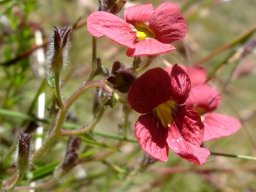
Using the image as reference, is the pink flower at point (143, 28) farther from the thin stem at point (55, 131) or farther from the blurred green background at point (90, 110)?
the thin stem at point (55, 131)

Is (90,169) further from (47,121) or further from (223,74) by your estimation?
(223,74)

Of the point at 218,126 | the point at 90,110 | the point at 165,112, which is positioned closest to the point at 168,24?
the point at 165,112

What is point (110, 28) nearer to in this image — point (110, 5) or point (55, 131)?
point (110, 5)

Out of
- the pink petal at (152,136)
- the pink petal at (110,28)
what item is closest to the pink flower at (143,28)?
the pink petal at (110,28)

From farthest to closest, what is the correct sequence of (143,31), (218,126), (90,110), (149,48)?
(90,110), (218,126), (143,31), (149,48)

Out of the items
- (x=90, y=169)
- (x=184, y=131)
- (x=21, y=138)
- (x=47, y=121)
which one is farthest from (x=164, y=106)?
(x=90, y=169)

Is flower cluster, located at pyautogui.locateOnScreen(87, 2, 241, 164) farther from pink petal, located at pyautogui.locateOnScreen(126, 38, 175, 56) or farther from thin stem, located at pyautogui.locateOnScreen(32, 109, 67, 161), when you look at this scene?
thin stem, located at pyautogui.locateOnScreen(32, 109, 67, 161)

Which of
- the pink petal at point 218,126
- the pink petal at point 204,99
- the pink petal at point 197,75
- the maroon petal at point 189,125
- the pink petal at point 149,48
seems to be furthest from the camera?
the pink petal at point 197,75
